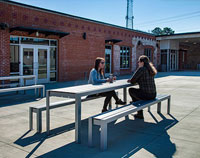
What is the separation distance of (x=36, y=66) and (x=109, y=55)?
8.30m

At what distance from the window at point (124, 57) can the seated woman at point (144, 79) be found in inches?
669

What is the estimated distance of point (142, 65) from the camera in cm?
593

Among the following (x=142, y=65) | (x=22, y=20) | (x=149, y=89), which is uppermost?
(x=22, y=20)

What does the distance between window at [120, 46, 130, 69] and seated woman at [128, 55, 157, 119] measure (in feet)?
55.8

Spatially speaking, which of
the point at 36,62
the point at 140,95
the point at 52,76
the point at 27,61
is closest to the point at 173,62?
the point at 52,76

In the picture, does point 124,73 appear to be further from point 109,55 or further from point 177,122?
point 177,122

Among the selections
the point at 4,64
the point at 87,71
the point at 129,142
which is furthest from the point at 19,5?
the point at 129,142

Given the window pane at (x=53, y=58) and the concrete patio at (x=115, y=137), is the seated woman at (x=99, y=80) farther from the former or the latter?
the window pane at (x=53, y=58)

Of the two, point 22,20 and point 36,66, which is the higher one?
point 22,20

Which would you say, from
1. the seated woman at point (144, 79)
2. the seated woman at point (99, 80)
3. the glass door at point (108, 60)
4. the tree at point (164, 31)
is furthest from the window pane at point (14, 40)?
the tree at point (164, 31)

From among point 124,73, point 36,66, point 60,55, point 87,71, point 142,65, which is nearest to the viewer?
point 142,65

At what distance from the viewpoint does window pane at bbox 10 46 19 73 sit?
13211 mm

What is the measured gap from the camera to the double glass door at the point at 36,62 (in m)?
13.8

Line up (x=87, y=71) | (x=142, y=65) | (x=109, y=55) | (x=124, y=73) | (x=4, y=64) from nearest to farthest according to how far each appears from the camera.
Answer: (x=142, y=65), (x=4, y=64), (x=87, y=71), (x=109, y=55), (x=124, y=73)
